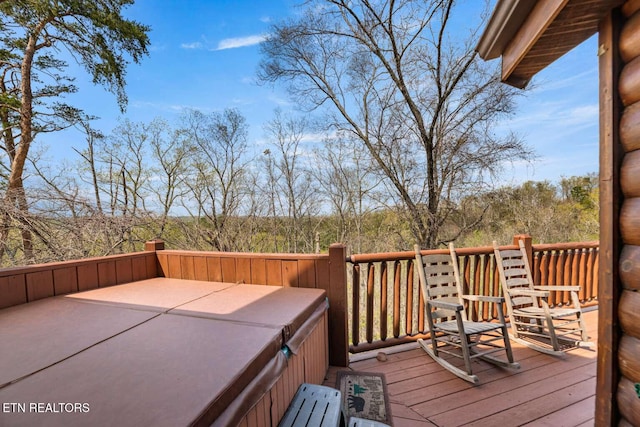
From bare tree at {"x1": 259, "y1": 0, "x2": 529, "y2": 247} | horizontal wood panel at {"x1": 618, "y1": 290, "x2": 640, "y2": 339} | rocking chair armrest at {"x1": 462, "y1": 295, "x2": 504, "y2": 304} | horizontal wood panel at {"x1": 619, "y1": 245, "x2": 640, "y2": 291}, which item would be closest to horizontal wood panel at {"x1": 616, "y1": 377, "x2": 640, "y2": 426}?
horizontal wood panel at {"x1": 618, "y1": 290, "x2": 640, "y2": 339}

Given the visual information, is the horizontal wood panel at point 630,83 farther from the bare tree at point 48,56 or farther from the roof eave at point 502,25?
the bare tree at point 48,56

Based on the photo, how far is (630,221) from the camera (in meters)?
1.12

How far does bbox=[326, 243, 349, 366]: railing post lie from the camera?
7.88 ft

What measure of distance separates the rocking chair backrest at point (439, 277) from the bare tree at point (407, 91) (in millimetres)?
4026

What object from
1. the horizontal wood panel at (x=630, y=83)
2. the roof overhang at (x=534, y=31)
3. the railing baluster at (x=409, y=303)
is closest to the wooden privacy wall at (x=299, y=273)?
the railing baluster at (x=409, y=303)

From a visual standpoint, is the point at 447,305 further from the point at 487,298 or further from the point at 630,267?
the point at 630,267

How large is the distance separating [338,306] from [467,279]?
163 cm

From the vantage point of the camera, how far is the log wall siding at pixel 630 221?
3.57 ft

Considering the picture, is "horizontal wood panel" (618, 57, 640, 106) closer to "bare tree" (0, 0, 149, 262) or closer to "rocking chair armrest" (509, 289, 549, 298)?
"rocking chair armrest" (509, 289, 549, 298)

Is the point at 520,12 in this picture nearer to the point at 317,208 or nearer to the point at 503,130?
the point at 503,130

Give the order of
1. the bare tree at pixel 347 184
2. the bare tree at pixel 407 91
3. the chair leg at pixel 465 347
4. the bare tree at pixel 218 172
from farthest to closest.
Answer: the bare tree at pixel 218 172 < the bare tree at pixel 347 184 < the bare tree at pixel 407 91 < the chair leg at pixel 465 347

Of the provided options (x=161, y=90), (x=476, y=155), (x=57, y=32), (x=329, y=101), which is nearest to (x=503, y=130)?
(x=476, y=155)

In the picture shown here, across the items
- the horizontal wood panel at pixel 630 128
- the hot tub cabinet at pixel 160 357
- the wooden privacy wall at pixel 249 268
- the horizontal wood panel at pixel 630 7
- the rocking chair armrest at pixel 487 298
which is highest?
the horizontal wood panel at pixel 630 7

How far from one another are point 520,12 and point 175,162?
7.92 metres
